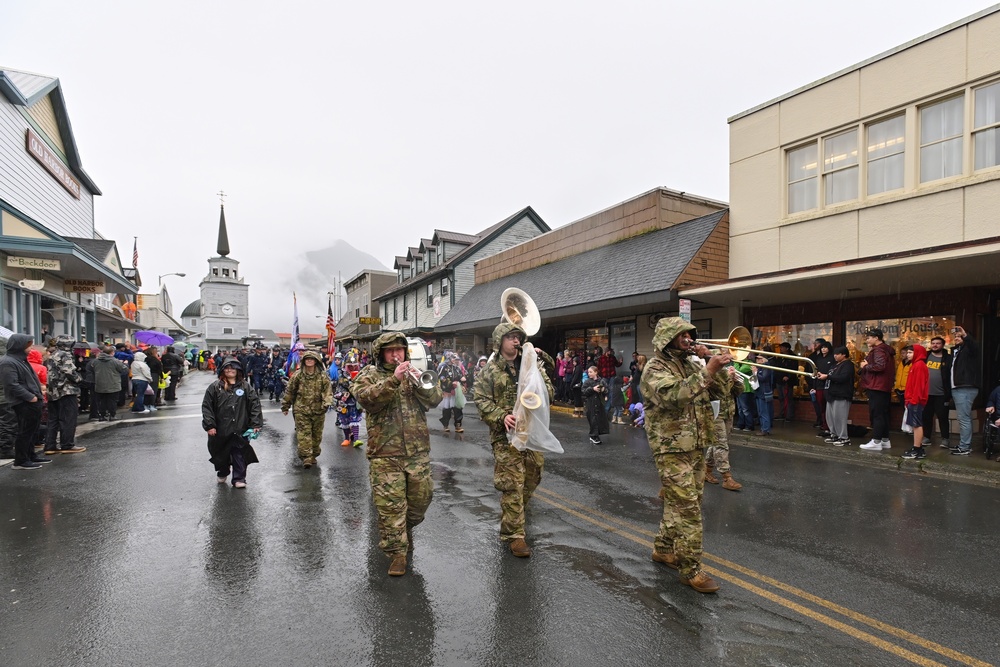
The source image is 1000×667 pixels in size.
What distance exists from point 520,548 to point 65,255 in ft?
50.8

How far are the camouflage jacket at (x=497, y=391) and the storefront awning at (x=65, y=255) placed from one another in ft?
46.0

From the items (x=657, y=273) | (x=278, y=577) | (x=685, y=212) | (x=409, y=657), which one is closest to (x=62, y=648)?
(x=278, y=577)

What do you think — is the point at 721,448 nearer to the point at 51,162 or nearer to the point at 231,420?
the point at 231,420

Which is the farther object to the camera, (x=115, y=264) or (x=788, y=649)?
(x=115, y=264)

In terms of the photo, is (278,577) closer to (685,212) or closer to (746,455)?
(746,455)

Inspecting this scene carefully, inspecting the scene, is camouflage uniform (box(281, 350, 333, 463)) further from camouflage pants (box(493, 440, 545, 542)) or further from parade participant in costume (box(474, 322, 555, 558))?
camouflage pants (box(493, 440, 545, 542))

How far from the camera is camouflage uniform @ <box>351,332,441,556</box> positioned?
4.15 meters

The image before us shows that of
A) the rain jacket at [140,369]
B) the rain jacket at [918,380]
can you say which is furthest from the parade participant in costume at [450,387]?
the rain jacket at [140,369]

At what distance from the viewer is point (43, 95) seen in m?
17.7

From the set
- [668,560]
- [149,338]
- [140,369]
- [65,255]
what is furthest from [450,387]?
[149,338]

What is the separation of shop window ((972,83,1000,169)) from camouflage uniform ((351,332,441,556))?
419 inches

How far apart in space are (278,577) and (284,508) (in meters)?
1.89

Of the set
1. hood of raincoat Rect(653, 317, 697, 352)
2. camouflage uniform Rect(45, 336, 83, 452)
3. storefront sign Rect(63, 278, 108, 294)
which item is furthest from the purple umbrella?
hood of raincoat Rect(653, 317, 697, 352)

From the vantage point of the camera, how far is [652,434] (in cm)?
423
